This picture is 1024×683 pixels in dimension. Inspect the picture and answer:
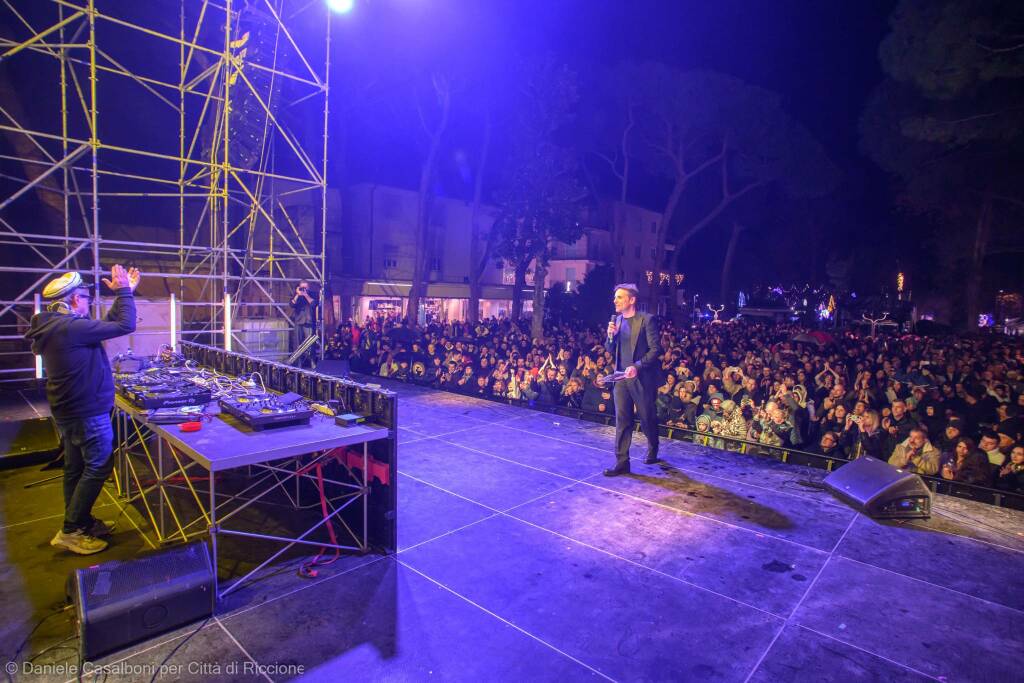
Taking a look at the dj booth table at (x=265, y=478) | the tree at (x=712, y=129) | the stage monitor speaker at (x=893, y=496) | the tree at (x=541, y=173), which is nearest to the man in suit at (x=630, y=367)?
the stage monitor speaker at (x=893, y=496)

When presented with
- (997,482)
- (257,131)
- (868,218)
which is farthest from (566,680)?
(868,218)

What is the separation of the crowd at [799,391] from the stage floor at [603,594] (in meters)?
0.94

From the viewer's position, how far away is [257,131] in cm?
1134

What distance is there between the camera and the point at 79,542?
3.56 metres

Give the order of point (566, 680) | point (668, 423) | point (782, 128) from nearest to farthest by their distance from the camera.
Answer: point (566, 680) < point (668, 423) < point (782, 128)

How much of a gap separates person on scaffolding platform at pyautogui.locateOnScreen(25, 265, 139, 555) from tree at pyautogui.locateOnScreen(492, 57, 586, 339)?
12299 mm

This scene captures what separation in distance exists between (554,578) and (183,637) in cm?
208

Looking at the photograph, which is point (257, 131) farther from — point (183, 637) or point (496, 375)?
point (183, 637)

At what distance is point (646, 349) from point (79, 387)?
4.77 metres

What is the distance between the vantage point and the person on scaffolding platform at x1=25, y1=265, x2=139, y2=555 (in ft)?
11.4

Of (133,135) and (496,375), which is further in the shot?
(133,135)

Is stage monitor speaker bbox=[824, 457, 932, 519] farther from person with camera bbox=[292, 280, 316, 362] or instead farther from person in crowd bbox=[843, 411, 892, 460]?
person with camera bbox=[292, 280, 316, 362]

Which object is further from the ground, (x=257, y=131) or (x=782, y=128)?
(x=782, y=128)

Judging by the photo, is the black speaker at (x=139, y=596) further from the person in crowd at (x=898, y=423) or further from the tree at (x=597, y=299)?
the tree at (x=597, y=299)
